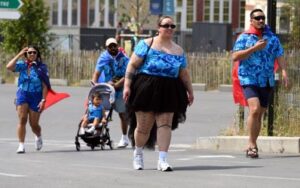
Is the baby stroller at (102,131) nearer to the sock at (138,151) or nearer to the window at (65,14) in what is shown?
the sock at (138,151)

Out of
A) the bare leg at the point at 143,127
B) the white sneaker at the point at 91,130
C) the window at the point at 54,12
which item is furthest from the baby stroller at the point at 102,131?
the window at the point at 54,12

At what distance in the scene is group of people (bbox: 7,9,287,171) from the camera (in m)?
12.7

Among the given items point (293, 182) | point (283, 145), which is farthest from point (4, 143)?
point (293, 182)

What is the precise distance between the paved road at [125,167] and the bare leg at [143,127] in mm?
355

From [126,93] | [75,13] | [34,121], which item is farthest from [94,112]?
A: [75,13]

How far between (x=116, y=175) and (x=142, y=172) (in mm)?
453

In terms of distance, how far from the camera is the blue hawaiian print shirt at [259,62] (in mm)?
14422

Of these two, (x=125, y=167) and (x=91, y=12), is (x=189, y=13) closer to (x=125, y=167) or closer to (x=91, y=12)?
(x=91, y=12)

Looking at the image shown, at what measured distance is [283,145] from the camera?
15430 mm

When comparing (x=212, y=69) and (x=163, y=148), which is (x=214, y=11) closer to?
(x=212, y=69)

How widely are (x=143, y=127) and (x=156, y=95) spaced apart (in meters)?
0.45

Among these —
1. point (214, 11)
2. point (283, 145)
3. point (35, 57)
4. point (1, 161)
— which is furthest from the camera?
point (214, 11)

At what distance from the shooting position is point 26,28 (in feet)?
131

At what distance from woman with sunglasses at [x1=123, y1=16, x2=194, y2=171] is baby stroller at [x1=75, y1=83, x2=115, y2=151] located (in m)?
3.98
